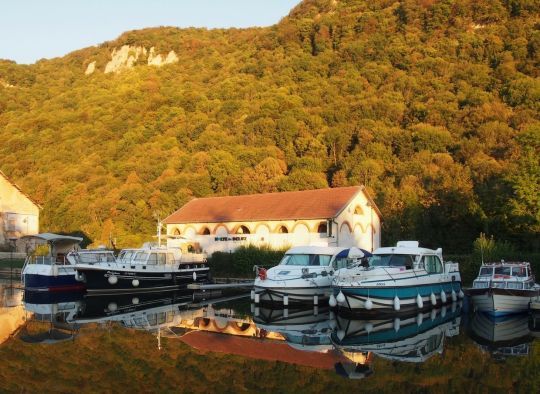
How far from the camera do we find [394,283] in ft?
69.6

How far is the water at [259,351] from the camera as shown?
11.6 m

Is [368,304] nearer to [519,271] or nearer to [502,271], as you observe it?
[502,271]

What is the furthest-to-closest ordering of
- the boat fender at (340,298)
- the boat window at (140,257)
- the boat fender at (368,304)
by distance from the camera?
the boat window at (140,257) → the boat fender at (340,298) → the boat fender at (368,304)

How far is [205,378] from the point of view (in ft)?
39.2

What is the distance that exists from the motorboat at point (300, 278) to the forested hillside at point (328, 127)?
14390mm

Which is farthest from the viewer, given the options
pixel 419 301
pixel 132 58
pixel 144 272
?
pixel 132 58

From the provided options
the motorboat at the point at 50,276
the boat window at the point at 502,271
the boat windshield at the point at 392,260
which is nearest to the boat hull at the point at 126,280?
the motorboat at the point at 50,276

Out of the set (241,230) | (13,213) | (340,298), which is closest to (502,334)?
(340,298)

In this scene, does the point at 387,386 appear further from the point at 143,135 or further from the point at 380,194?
the point at 143,135

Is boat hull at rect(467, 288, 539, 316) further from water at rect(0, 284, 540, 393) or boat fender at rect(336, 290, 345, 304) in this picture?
boat fender at rect(336, 290, 345, 304)

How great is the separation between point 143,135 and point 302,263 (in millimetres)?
60378

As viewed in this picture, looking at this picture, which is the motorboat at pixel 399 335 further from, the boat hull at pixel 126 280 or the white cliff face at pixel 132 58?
the white cliff face at pixel 132 58

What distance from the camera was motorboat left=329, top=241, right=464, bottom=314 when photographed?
68.3 ft

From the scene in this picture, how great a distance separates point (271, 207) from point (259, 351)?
87.5 feet
